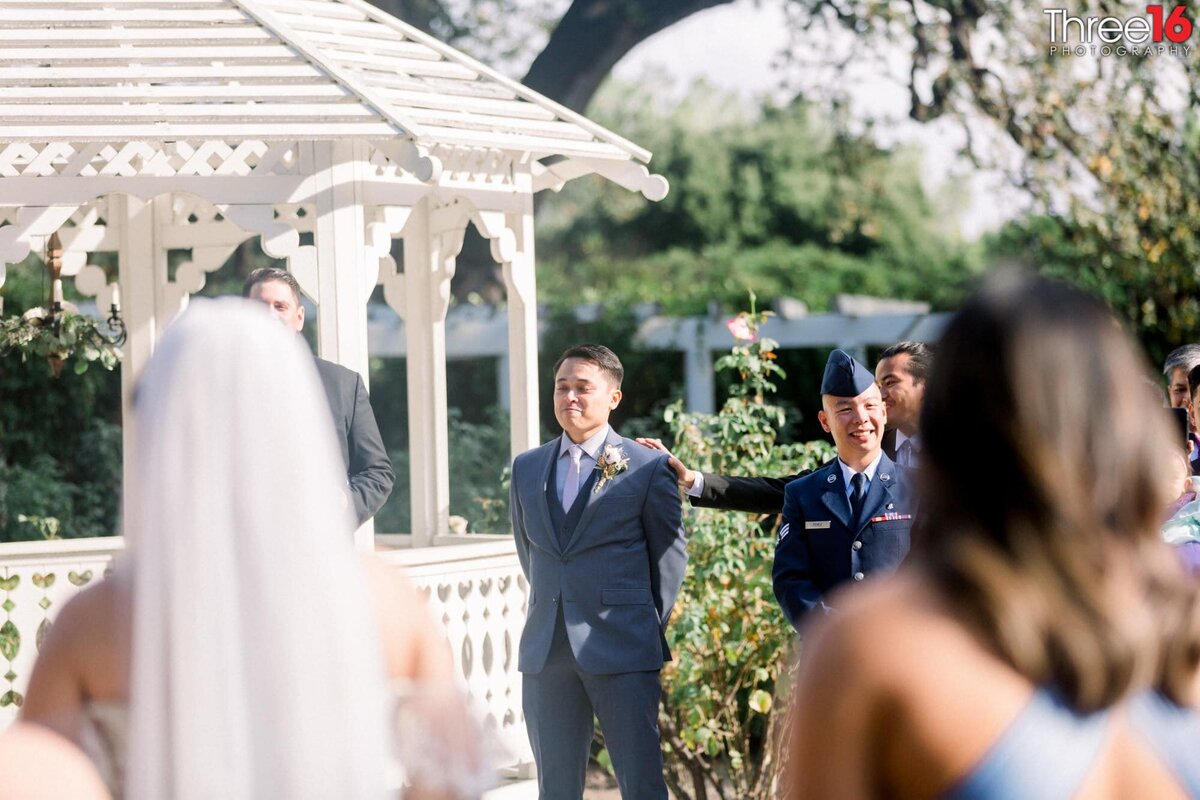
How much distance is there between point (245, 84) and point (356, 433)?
1.75 meters

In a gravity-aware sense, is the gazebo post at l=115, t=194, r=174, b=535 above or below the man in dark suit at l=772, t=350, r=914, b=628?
above

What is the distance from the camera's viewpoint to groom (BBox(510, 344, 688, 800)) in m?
6.09

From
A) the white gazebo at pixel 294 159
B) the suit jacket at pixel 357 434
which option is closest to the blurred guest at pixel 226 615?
the suit jacket at pixel 357 434

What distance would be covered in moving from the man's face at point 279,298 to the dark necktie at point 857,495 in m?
2.29

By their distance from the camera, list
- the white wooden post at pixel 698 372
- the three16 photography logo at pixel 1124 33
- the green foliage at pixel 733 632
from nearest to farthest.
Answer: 1. the green foliage at pixel 733 632
2. the three16 photography logo at pixel 1124 33
3. the white wooden post at pixel 698 372

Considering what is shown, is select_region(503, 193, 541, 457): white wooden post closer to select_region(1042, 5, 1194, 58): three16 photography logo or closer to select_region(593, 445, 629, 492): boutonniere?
select_region(593, 445, 629, 492): boutonniere

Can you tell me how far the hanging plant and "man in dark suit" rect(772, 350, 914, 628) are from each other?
509cm

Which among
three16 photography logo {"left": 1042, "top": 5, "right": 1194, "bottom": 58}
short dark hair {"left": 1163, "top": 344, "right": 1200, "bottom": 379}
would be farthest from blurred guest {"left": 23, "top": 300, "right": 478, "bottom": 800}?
three16 photography logo {"left": 1042, "top": 5, "right": 1194, "bottom": 58}

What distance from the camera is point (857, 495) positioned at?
216 inches

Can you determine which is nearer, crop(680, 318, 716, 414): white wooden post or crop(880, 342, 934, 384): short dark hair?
crop(880, 342, 934, 384): short dark hair

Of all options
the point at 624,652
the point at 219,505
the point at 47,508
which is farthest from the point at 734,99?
the point at 219,505

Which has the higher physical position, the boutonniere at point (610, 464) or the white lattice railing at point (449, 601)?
the boutonniere at point (610, 464)

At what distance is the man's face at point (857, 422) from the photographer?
5.52m

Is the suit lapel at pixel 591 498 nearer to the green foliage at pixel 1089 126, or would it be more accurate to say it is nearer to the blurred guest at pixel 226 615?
the blurred guest at pixel 226 615
